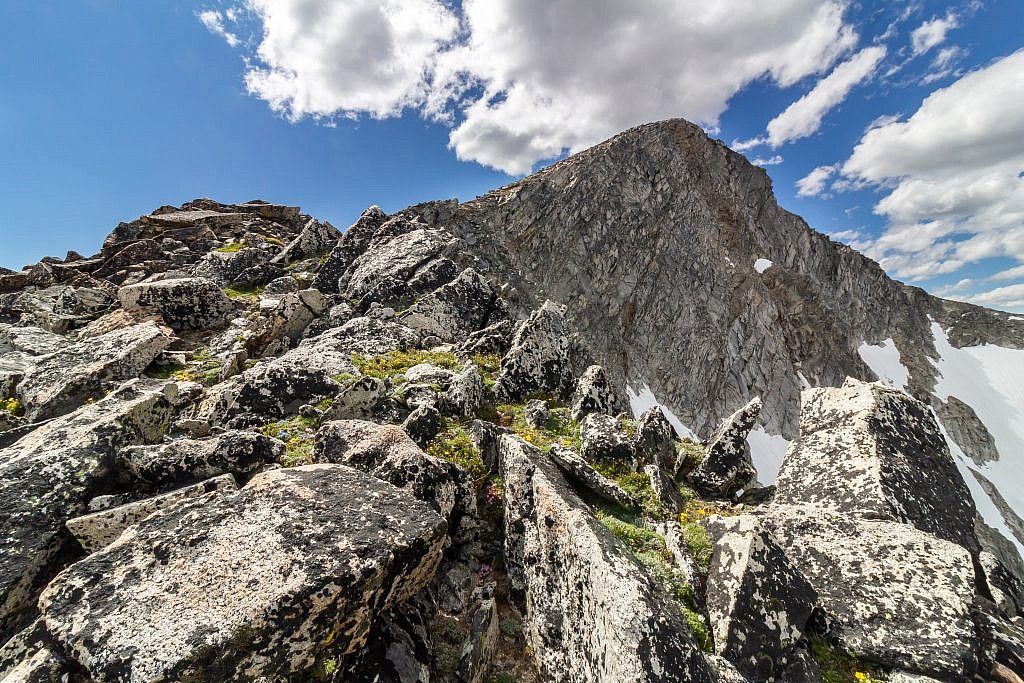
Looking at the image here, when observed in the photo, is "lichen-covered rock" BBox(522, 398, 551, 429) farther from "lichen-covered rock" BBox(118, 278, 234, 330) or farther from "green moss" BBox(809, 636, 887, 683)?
"lichen-covered rock" BBox(118, 278, 234, 330)

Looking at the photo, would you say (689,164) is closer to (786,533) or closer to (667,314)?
(667,314)

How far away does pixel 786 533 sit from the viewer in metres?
6.74

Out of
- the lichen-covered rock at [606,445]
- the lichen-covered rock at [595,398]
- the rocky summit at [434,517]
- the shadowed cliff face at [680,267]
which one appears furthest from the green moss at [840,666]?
the shadowed cliff face at [680,267]

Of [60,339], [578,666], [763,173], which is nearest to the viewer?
[578,666]

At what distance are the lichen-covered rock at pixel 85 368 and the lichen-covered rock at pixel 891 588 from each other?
16.6m

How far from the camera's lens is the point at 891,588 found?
5.70 meters

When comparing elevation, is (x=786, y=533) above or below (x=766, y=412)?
below

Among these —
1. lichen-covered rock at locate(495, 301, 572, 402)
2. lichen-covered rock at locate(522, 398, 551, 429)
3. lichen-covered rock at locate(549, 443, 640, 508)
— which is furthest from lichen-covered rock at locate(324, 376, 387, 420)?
lichen-covered rock at locate(549, 443, 640, 508)

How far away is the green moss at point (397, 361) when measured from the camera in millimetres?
13125

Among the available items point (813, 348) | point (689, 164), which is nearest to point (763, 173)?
point (689, 164)

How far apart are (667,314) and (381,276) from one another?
87.3 m

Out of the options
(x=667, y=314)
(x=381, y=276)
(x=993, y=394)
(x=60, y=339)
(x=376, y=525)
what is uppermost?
(x=667, y=314)

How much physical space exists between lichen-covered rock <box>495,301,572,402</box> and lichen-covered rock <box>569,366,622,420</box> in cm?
131

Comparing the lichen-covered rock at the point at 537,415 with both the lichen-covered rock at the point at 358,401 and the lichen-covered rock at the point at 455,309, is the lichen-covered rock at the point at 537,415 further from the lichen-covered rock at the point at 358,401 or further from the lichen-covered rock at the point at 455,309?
the lichen-covered rock at the point at 455,309
